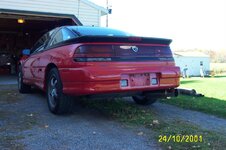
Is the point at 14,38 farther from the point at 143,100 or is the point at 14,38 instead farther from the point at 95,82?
the point at 95,82

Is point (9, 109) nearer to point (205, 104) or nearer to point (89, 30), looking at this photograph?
point (89, 30)

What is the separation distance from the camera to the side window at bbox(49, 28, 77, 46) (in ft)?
18.7

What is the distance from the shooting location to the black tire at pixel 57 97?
536 cm

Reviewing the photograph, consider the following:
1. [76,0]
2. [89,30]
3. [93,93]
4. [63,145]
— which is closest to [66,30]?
[89,30]

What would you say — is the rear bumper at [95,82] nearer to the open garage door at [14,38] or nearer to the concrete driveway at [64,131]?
the concrete driveway at [64,131]

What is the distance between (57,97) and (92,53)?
1061 millimetres

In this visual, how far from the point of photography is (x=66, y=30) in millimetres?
5918

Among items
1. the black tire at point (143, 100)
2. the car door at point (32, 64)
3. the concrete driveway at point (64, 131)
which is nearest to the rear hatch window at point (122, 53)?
the concrete driveway at point (64, 131)

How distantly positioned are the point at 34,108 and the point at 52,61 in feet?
3.73

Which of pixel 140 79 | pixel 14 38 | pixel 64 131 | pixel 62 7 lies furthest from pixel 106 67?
pixel 14 38

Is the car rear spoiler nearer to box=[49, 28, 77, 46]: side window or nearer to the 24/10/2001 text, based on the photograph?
box=[49, 28, 77, 46]: side window

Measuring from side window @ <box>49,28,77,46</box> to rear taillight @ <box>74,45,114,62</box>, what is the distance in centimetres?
77

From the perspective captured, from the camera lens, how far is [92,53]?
194 inches

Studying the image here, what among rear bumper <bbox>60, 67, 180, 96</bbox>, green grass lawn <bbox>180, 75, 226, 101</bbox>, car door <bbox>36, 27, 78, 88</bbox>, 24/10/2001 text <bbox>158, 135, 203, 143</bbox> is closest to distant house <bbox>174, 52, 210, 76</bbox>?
green grass lawn <bbox>180, 75, 226, 101</bbox>
